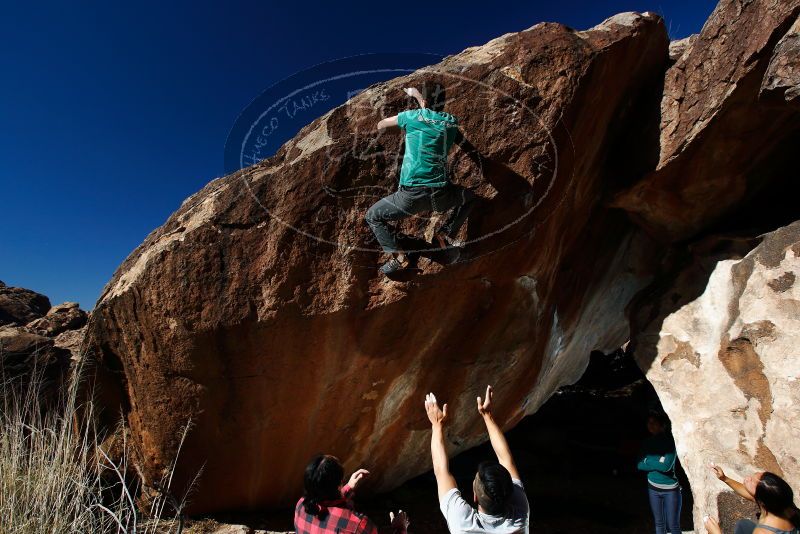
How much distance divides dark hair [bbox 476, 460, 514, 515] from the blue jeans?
8.12 feet

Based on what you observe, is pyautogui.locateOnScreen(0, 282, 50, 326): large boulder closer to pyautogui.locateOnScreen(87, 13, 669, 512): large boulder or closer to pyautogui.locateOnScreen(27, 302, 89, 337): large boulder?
pyautogui.locateOnScreen(27, 302, 89, 337): large boulder

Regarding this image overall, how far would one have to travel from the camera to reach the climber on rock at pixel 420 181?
3.32 metres

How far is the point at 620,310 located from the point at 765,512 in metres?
3.09

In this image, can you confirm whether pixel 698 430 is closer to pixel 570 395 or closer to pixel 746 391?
pixel 746 391

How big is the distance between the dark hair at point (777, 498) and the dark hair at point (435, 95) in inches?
120

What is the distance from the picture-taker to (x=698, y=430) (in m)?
3.91

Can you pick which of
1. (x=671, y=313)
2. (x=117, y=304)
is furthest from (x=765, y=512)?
(x=117, y=304)

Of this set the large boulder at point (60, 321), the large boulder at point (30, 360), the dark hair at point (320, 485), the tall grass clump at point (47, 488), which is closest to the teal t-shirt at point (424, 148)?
the dark hair at point (320, 485)

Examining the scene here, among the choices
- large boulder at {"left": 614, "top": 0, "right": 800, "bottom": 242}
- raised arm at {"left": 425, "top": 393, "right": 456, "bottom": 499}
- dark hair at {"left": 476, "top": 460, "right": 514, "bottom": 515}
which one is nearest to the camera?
dark hair at {"left": 476, "top": 460, "right": 514, "bottom": 515}

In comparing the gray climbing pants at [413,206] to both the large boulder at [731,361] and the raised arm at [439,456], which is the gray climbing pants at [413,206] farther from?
the large boulder at [731,361]

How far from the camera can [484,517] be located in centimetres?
196

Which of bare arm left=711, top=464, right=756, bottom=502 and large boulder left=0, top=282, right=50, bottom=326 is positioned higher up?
large boulder left=0, top=282, right=50, bottom=326

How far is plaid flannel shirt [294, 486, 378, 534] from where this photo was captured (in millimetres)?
2131

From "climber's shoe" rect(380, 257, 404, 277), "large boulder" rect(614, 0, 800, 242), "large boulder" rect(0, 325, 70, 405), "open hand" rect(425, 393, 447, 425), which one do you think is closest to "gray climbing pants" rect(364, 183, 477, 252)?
"climber's shoe" rect(380, 257, 404, 277)
